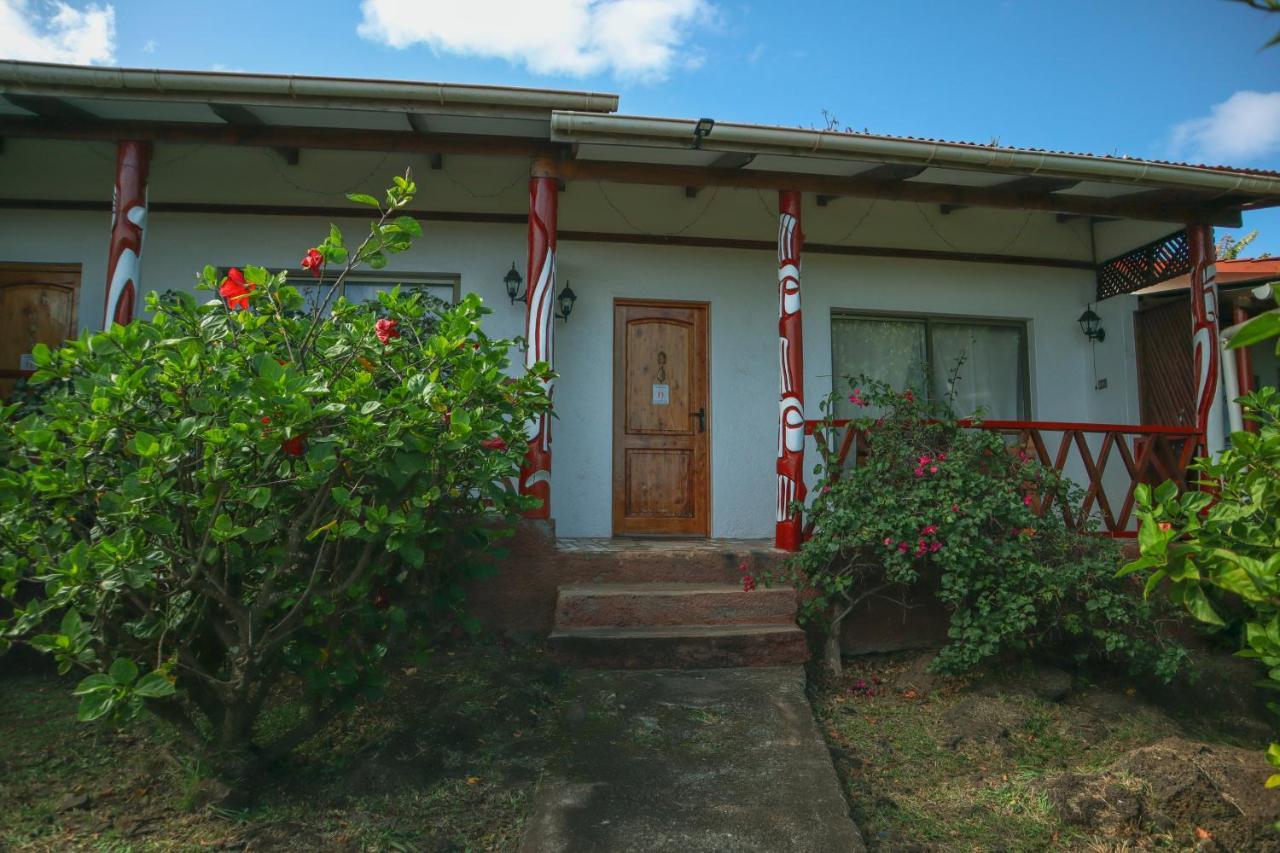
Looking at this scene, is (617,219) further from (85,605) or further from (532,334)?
(85,605)

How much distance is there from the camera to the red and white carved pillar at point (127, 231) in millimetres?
5234

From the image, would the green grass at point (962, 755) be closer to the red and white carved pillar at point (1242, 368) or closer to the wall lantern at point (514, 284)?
the red and white carved pillar at point (1242, 368)

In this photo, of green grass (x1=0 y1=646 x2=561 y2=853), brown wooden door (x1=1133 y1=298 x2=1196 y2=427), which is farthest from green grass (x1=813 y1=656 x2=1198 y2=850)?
brown wooden door (x1=1133 y1=298 x2=1196 y2=427)

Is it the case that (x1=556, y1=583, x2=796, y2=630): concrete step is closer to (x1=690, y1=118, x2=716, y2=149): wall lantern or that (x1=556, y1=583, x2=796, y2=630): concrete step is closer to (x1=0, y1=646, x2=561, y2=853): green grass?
(x1=0, y1=646, x2=561, y2=853): green grass

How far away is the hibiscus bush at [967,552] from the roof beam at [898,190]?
1.75 meters

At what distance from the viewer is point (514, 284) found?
6.40 metres

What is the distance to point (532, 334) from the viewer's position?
536 centimetres

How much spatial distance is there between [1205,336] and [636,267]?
4.58m

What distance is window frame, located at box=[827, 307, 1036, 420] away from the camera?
23.4 feet

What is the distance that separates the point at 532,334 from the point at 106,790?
332 cm

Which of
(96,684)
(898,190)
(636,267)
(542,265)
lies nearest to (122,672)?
(96,684)

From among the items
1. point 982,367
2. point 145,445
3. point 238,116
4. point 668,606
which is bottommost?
point 668,606

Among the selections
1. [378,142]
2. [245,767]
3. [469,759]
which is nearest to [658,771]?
[469,759]

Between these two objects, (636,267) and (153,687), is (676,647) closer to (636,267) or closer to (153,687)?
(153,687)
